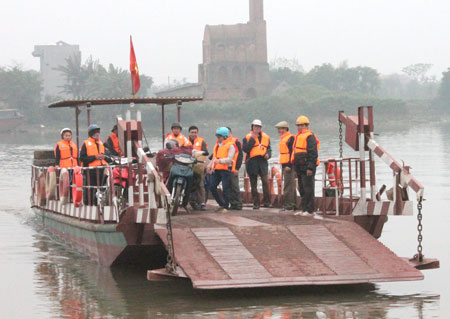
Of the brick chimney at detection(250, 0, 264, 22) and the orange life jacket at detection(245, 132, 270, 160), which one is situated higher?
the brick chimney at detection(250, 0, 264, 22)

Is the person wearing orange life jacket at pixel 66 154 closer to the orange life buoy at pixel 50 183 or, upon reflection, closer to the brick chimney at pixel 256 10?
the orange life buoy at pixel 50 183

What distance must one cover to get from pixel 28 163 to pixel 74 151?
3172 centimetres

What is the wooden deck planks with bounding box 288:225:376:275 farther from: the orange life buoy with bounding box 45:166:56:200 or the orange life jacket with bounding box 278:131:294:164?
the orange life buoy with bounding box 45:166:56:200

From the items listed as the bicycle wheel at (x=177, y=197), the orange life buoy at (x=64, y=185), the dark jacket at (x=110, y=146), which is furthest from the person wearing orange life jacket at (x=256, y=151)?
the orange life buoy at (x=64, y=185)

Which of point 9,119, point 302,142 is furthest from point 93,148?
point 9,119

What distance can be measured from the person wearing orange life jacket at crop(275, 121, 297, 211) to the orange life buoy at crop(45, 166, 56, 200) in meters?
4.17

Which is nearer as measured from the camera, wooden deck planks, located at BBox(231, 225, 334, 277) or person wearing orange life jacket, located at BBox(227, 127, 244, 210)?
wooden deck planks, located at BBox(231, 225, 334, 277)

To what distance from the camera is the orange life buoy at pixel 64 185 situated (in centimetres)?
1537

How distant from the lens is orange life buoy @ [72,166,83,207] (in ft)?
47.9

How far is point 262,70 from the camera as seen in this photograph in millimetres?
117375

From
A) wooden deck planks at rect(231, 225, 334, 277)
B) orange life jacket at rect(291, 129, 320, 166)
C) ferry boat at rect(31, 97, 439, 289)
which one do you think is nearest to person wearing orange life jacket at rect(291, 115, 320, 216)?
orange life jacket at rect(291, 129, 320, 166)

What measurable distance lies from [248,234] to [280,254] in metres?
0.70

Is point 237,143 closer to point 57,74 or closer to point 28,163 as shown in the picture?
point 28,163

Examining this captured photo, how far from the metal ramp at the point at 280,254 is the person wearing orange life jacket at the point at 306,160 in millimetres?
780
